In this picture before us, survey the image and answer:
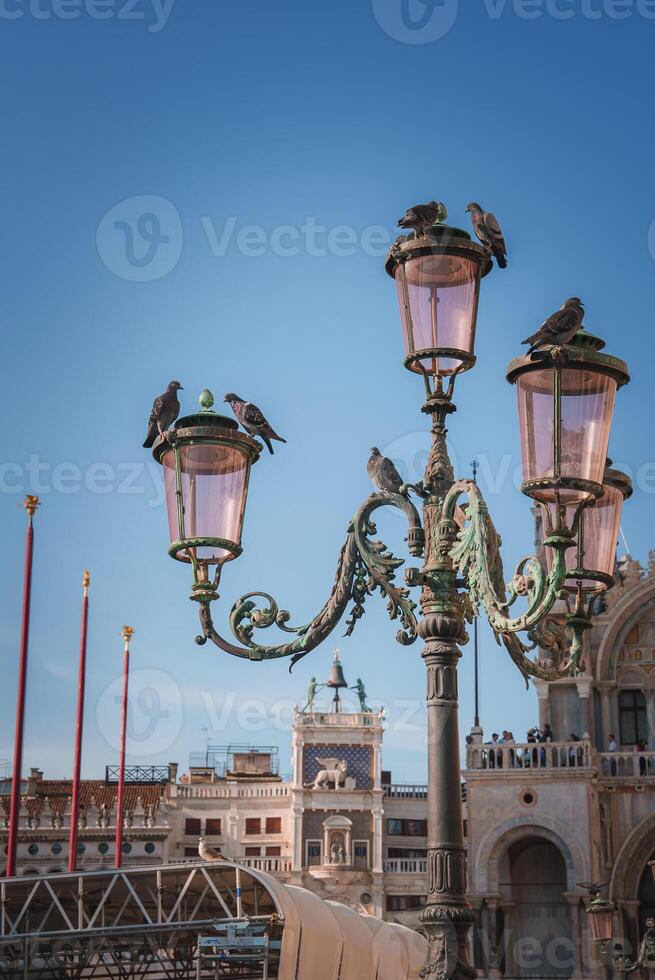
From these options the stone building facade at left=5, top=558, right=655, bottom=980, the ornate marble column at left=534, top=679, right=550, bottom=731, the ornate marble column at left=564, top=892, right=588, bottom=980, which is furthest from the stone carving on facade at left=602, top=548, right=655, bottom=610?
the ornate marble column at left=564, top=892, right=588, bottom=980

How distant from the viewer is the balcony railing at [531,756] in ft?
96.3

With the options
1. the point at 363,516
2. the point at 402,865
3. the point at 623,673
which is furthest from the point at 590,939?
the point at 402,865

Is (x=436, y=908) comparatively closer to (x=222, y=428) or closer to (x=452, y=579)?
(x=452, y=579)

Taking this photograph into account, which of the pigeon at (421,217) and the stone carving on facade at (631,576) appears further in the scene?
the stone carving on facade at (631,576)

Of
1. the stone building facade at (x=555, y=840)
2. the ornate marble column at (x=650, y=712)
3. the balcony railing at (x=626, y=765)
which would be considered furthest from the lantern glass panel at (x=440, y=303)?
the ornate marble column at (x=650, y=712)

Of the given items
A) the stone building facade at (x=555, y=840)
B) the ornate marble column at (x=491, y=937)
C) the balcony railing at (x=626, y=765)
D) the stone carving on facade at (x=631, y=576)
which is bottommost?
the ornate marble column at (x=491, y=937)

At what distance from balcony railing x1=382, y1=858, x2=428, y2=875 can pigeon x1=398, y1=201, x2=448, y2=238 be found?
45.5m

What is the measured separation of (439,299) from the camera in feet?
30.0

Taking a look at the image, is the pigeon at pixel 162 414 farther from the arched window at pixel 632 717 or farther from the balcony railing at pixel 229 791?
the balcony railing at pixel 229 791

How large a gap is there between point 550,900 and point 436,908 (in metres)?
22.9

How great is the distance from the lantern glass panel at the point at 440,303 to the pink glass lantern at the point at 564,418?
2.39 ft

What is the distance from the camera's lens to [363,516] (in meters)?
9.16

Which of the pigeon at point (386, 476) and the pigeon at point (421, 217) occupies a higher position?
the pigeon at point (421, 217)

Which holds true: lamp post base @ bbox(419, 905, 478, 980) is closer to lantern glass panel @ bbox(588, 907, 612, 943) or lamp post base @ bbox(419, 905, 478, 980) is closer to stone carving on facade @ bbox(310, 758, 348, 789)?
lantern glass panel @ bbox(588, 907, 612, 943)
